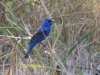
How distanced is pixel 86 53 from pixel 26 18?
0.98 m

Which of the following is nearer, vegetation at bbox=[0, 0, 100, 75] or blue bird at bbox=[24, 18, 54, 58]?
blue bird at bbox=[24, 18, 54, 58]

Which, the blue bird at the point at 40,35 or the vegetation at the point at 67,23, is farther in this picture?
the vegetation at the point at 67,23

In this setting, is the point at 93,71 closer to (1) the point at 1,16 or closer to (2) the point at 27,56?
(2) the point at 27,56

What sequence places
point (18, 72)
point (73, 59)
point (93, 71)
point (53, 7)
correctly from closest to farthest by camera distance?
point (18, 72) < point (93, 71) < point (73, 59) < point (53, 7)

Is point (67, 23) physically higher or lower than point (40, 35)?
higher

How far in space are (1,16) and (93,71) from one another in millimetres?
1413

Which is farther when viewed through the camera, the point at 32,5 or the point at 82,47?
the point at 32,5

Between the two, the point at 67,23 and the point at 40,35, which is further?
the point at 67,23

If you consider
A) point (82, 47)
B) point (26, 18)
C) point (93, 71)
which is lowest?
point (93, 71)

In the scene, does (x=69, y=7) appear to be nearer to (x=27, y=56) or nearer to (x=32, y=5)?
(x=32, y=5)

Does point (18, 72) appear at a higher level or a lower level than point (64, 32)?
lower

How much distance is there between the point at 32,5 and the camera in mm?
4320

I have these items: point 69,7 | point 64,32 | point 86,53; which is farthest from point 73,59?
point 69,7

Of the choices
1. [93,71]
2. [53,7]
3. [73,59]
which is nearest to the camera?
[93,71]
